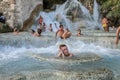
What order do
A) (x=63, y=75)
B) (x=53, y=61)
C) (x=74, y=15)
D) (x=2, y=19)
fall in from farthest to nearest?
(x=74, y=15) → (x=2, y=19) → (x=53, y=61) → (x=63, y=75)

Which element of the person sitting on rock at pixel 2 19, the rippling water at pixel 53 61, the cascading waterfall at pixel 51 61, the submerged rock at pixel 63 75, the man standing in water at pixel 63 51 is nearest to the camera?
the submerged rock at pixel 63 75

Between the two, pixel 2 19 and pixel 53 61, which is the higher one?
pixel 2 19

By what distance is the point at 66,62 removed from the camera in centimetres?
1202

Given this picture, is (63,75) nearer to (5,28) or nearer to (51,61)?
(51,61)

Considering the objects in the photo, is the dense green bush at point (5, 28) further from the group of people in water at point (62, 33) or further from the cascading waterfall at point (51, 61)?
the cascading waterfall at point (51, 61)

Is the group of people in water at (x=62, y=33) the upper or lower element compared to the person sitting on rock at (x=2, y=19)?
lower

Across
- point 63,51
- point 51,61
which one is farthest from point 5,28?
point 51,61

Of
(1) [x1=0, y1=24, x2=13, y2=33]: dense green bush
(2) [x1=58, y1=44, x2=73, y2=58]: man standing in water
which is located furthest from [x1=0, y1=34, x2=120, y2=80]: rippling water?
(1) [x1=0, y1=24, x2=13, y2=33]: dense green bush

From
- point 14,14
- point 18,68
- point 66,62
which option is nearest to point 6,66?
point 18,68

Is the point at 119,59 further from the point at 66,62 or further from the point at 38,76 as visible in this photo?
the point at 38,76

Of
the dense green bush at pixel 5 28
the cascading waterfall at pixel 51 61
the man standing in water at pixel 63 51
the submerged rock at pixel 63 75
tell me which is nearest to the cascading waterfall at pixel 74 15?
the dense green bush at pixel 5 28

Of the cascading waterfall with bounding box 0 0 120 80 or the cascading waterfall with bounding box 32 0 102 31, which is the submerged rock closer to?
the cascading waterfall with bounding box 0 0 120 80

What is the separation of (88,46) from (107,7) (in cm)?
734

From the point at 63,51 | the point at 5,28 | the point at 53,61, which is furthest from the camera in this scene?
the point at 5,28
